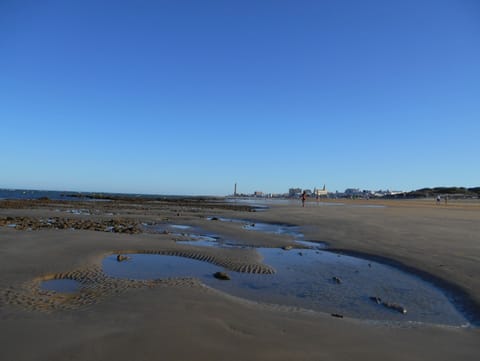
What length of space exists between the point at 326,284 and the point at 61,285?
18.3ft

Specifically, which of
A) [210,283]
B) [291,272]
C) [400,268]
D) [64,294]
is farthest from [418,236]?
[64,294]

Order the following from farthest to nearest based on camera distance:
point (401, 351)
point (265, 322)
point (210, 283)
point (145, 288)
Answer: point (210, 283), point (145, 288), point (265, 322), point (401, 351)

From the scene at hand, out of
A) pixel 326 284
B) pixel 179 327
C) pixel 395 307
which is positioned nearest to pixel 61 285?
pixel 179 327

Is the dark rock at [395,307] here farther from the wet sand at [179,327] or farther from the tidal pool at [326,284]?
the wet sand at [179,327]

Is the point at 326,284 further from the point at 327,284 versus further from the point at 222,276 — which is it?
the point at 222,276

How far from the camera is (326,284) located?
700 centimetres

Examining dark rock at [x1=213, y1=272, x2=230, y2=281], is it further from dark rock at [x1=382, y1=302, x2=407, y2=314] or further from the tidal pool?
dark rock at [x1=382, y1=302, x2=407, y2=314]

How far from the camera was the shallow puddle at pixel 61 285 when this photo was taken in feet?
19.6

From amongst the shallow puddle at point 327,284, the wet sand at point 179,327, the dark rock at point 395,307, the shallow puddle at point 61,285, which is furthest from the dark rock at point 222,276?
the dark rock at point 395,307

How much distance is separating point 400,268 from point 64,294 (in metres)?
7.96

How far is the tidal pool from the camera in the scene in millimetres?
5461

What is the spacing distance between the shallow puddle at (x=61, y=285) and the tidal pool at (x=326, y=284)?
3.00ft

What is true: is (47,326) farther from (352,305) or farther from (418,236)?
(418,236)

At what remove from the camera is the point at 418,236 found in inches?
514
